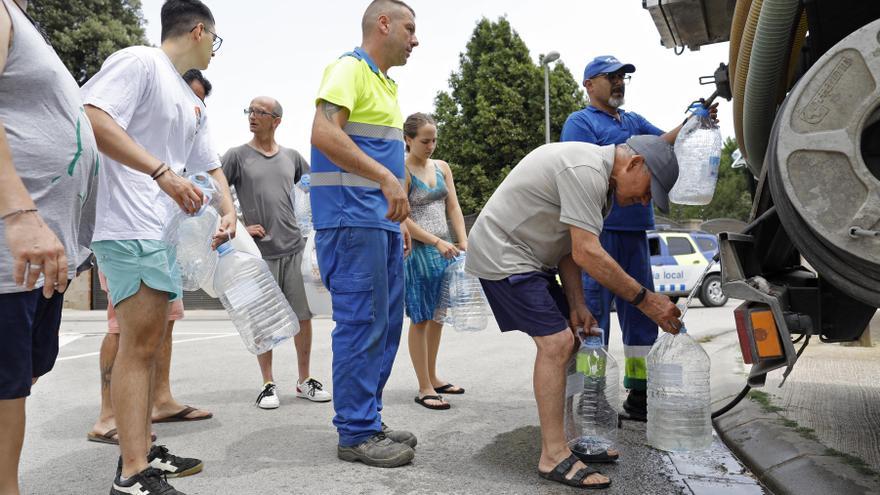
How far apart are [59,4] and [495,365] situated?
2669cm

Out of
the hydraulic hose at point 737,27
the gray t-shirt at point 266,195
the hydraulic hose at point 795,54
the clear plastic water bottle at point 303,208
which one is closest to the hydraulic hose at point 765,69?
the hydraulic hose at point 795,54

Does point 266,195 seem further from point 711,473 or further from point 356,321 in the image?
point 711,473

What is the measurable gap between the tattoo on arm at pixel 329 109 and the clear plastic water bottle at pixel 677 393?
1.98 m

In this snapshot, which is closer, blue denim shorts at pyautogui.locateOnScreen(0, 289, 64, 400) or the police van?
blue denim shorts at pyautogui.locateOnScreen(0, 289, 64, 400)

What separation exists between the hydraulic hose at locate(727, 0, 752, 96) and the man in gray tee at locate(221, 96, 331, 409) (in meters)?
3.30

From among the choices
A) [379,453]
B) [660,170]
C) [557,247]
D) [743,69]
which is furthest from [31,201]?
[743,69]

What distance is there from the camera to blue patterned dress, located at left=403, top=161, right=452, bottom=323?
4969mm

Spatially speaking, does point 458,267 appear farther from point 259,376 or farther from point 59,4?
point 59,4

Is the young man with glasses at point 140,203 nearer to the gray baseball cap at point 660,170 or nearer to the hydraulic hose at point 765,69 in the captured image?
the gray baseball cap at point 660,170

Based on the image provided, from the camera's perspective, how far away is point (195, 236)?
3.64 metres

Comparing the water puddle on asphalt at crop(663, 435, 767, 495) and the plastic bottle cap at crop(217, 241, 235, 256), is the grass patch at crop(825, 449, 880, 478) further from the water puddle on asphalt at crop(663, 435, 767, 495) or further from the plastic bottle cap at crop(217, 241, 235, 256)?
the plastic bottle cap at crop(217, 241, 235, 256)

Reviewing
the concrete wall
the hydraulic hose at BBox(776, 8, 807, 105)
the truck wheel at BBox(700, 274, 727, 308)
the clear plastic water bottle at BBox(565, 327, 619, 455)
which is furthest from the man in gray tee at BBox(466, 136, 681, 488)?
the concrete wall

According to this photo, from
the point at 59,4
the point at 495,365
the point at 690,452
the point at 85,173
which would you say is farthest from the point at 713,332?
the point at 59,4

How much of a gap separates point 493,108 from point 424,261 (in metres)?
28.9
